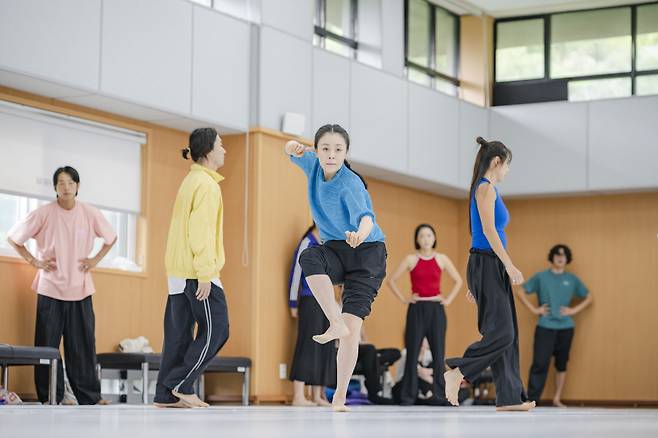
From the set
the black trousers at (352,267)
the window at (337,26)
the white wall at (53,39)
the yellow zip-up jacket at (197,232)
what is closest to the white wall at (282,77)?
the window at (337,26)

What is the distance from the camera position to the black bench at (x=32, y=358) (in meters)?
6.89

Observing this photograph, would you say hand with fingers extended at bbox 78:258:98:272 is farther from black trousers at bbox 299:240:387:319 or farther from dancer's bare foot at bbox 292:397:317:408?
black trousers at bbox 299:240:387:319

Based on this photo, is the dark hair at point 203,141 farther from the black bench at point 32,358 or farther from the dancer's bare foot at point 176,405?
the black bench at point 32,358

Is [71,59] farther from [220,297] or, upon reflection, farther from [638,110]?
[638,110]

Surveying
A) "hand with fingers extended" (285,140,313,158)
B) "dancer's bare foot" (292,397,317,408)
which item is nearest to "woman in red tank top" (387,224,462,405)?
"dancer's bare foot" (292,397,317,408)

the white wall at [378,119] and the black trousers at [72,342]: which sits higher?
the white wall at [378,119]

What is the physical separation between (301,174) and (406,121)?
1904 millimetres

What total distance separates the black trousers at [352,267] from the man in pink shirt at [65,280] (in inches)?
107

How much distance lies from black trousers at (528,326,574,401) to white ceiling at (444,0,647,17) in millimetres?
3556

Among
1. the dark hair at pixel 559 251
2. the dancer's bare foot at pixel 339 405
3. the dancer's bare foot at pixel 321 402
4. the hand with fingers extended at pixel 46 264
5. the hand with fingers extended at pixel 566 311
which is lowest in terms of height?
the dancer's bare foot at pixel 321 402

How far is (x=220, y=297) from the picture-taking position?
629 centimetres

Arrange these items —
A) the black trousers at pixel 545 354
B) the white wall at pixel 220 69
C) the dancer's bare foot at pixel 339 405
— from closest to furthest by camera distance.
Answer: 1. the dancer's bare foot at pixel 339 405
2. the white wall at pixel 220 69
3. the black trousers at pixel 545 354

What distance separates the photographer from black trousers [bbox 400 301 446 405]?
9.83 m

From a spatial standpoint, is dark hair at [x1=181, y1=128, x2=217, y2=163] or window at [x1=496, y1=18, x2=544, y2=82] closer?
dark hair at [x1=181, y1=128, x2=217, y2=163]
